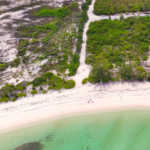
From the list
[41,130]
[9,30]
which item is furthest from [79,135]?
[9,30]

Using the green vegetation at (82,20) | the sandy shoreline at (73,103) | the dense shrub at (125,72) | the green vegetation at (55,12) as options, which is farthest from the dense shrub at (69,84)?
the green vegetation at (55,12)

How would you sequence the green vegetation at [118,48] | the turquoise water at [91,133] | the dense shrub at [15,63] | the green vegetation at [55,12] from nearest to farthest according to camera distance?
the turquoise water at [91,133] → the green vegetation at [118,48] → the dense shrub at [15,63] → the green vegetation at [55,12]

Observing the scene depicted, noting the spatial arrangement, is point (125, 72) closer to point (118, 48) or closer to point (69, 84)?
point (118, 48)

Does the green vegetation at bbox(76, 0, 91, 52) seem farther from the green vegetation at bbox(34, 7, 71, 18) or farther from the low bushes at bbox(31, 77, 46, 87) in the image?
the low bushes at bbox(31, 77, 46, 87)

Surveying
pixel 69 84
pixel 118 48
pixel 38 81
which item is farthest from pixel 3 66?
pixel 118 48

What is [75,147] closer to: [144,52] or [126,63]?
[126,63]

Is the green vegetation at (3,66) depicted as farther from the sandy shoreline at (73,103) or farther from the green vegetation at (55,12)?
the green vegetation at (55,12)

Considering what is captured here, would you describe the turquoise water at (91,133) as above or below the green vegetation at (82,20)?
below

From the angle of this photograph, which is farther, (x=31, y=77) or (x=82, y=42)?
(x=82, y=42)

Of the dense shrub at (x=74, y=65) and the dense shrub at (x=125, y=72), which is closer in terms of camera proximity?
the dense shrub at (x=125, y=72)
